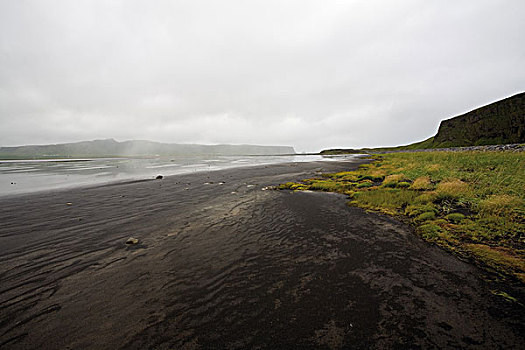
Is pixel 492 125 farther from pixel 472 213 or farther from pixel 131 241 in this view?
pixel 131 241

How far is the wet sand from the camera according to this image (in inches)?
164

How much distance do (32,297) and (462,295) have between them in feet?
38.5

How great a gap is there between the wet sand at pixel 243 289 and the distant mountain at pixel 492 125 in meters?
96.4

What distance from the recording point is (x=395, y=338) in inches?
159

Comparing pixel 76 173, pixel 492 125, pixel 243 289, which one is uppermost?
pixel 492 125

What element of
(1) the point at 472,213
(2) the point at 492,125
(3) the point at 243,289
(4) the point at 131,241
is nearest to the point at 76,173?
(4) the point at 131,241

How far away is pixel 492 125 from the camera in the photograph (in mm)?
74562

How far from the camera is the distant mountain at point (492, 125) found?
66.2 m

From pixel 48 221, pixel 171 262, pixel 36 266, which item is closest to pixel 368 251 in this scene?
pixel 171 262

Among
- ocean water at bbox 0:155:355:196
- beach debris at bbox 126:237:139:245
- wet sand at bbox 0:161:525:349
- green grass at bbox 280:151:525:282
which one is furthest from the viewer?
ocean water at bbox 0:155:355:196

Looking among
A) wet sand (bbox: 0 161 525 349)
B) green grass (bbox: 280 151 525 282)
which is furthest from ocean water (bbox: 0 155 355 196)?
green grass (bbox: 280 151 525 282)

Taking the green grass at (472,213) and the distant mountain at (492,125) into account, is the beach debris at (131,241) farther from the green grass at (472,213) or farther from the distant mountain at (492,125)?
the distant mountain at (492,125)

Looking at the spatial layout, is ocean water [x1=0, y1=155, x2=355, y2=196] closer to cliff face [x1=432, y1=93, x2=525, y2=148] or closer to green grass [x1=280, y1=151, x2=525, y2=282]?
green grass [x1=280, y1=151, x2=525, y2=282]

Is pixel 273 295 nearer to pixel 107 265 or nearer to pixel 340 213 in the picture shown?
pixel 107 265
